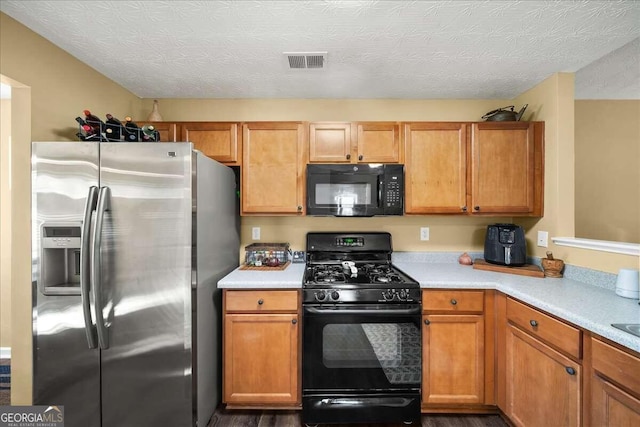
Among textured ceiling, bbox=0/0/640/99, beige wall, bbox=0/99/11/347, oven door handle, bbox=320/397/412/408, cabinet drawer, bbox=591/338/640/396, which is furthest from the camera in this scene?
beige wall, bbox=0/99/11/347

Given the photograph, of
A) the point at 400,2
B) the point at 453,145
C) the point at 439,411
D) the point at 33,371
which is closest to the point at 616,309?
the point at 439,411

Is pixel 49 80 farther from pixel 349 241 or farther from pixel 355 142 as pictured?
pixel 349 241

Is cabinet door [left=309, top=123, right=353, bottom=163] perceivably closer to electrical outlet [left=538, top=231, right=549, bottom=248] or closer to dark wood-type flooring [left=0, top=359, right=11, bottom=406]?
electrical outlet [left=538, top=231, right=549, bottom=248]

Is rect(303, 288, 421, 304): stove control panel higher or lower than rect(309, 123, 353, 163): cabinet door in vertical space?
lower

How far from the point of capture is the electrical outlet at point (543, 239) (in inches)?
86.5

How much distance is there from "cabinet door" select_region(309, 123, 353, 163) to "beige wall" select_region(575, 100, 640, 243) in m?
2.35

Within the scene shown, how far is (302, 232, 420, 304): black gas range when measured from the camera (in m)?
1.84

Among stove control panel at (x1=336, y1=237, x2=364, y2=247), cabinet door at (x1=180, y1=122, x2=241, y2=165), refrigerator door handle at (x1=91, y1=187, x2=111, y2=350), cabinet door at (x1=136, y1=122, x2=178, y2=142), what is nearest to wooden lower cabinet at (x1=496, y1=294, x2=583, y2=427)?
stove control panel at (x1=336, y1=237, x2=364, y2=247)

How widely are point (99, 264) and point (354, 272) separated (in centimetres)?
162

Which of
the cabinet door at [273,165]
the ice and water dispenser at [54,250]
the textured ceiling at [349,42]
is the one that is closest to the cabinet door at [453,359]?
the cabinet door at [273,165]

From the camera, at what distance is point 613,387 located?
3.69 feet

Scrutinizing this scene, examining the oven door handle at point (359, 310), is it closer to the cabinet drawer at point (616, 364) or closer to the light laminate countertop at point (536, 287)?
the light laminate countertop at point (536, 287)

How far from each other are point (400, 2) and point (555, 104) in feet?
5.25

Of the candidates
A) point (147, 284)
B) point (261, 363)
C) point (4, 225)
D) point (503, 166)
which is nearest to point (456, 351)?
point (261, 363)
